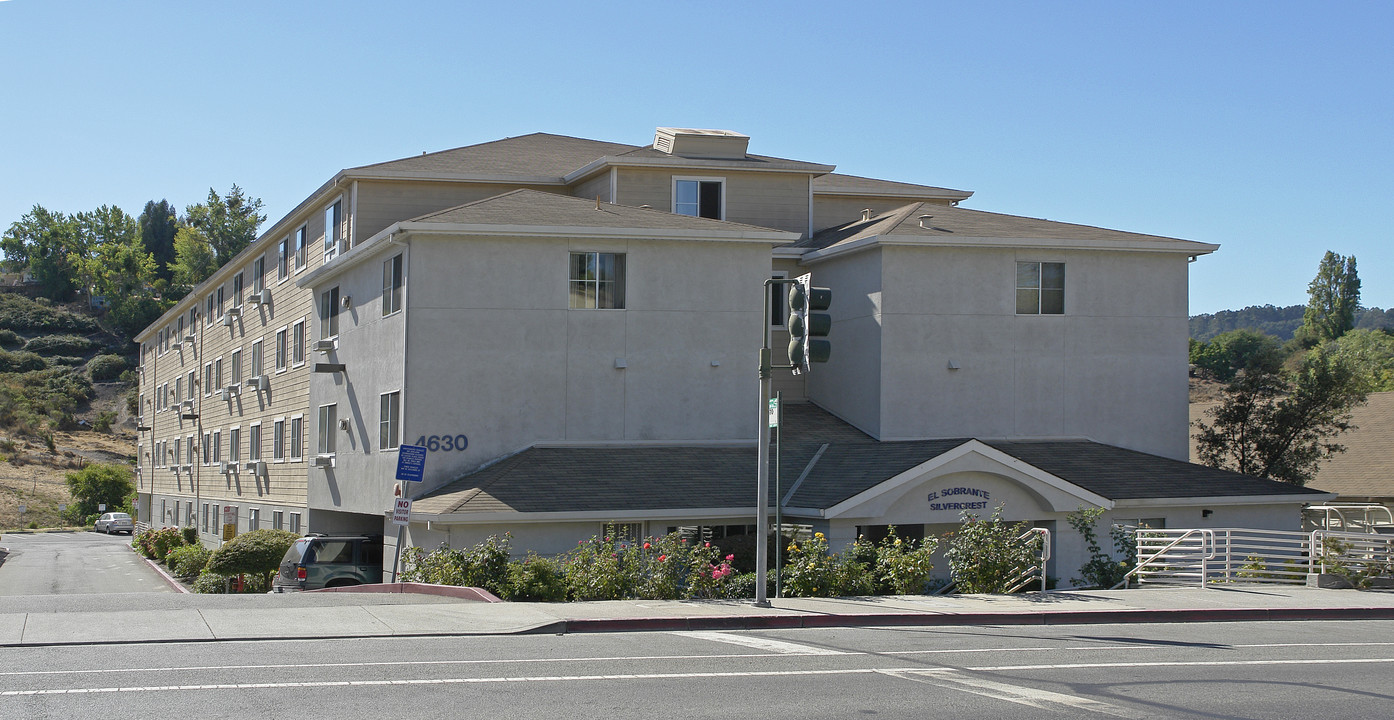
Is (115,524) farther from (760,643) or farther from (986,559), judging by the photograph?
(760,643)

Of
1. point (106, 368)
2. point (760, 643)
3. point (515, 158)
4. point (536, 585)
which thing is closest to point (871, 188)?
point (515, 158)

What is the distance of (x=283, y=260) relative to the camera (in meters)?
42.6

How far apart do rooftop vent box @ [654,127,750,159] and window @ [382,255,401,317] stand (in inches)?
360

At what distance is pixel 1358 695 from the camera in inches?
426

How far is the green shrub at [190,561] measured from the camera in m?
39.0

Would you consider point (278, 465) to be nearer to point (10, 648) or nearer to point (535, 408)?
point (535, 408)

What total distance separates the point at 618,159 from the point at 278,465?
1637 cm

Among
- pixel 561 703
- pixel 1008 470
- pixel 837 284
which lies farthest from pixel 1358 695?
pixel 837 284

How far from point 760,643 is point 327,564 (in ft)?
48.9

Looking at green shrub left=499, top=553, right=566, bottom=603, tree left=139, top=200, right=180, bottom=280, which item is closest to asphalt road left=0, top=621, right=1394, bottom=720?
green shrub left=499, top=553, right=566, bottom=603

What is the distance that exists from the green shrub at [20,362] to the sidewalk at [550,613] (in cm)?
11636

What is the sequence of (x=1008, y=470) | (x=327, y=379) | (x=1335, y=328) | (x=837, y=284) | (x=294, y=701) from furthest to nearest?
(x=1335, y=328) → (x=327, y=379) → (x=837, y=284) → (x=1008, y=470) → (x=294, y=701)

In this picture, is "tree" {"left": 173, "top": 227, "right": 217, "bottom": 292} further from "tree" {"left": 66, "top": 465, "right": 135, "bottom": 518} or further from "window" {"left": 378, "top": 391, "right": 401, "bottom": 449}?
"window" {"left": 378, "top": 391, "right": 401, "bottom": 449}

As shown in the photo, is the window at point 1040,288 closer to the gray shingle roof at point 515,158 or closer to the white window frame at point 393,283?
the gray shingle roof at point 515,158
